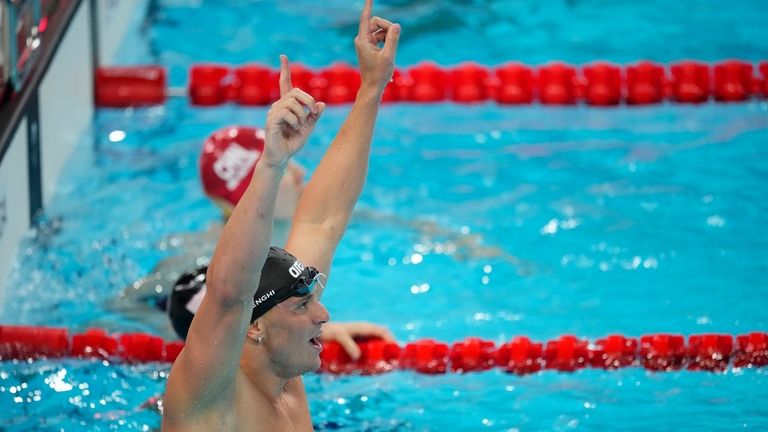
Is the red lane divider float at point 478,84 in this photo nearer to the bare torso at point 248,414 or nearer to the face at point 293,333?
the bare torso at point 248,414

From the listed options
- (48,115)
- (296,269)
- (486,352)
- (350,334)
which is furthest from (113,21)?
(296,269)

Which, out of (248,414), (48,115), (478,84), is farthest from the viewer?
(478,84)

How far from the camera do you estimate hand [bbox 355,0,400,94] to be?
308 centimetres

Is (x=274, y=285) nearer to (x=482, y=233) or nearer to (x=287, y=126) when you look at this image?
(x=287, y=126)

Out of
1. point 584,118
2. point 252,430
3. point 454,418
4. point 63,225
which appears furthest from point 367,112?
point 584,118

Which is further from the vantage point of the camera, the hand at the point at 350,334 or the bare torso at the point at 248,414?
the hand at the point at 350,334

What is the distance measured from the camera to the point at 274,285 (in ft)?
9.04

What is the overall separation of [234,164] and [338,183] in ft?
4.10

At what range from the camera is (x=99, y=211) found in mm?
5637

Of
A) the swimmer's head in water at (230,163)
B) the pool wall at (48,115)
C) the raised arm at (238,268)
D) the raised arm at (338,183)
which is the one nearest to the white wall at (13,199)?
the pool wall at (48,115)

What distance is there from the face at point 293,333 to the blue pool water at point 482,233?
3.94 ft

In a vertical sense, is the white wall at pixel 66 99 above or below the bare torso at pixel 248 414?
above

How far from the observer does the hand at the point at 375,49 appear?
3.08 m

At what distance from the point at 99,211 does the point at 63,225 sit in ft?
Answer: 0.72
